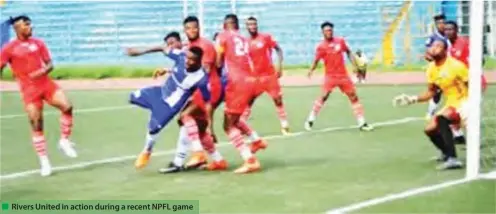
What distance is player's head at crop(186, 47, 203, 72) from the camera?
39.0 ft

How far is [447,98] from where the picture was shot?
40.1ft

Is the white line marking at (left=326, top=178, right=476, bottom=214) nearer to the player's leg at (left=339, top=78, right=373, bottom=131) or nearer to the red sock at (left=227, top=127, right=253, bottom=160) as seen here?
the red sock at (left=227, top=127, right=253, bottom=160)

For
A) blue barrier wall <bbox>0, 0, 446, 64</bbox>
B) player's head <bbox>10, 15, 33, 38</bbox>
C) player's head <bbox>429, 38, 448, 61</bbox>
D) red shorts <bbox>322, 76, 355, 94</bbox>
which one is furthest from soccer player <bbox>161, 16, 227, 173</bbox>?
blue barrier wall <bbox>0, 0, 446, 64</bbox>

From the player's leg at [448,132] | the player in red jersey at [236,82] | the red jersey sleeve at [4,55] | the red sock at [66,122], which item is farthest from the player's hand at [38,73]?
the player's leg at [448,132]

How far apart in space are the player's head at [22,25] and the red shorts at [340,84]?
20.0 feet

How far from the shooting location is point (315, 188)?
10.8 m

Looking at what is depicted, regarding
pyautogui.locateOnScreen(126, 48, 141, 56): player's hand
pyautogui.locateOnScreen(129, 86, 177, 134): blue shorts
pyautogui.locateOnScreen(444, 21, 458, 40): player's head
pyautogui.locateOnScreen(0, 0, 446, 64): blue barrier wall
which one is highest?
Answer: pyautogui.locateOnScreen(126, 48, 141, 56): player's hand

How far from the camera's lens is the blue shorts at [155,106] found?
39.9ft

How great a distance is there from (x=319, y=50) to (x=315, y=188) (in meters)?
7.33

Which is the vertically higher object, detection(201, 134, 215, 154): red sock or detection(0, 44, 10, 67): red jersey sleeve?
detection(0, 44, 10, 67): red jersey sleeve

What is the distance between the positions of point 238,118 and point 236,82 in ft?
1.83

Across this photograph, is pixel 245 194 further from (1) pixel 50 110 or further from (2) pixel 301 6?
(2) pixel 301 6

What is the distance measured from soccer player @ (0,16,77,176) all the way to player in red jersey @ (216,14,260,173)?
2061 mm

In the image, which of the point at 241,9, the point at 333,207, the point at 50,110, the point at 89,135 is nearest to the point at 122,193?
the point at 333,207
